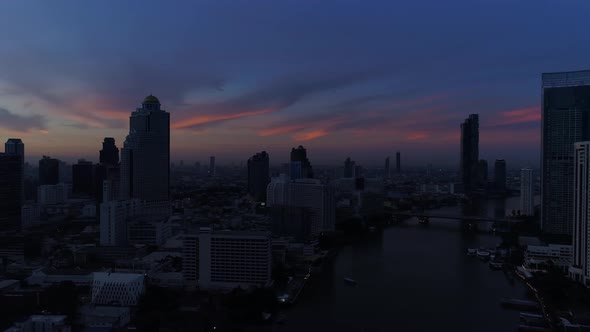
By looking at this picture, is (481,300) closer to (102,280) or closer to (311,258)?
(311,258)

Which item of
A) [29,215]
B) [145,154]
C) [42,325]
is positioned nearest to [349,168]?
[145,154]

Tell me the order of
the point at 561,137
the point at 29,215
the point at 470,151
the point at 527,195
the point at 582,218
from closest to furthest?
the point at 582,218 < the point at 561,137 < the point at 29,215 < the point at 527,195 < the point at 470,151

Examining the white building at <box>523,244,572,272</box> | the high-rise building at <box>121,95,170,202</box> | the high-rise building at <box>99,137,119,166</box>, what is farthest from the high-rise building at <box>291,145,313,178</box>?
the white building at <box>523,244,572,272</box>

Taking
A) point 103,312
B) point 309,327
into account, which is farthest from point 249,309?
point 103,312

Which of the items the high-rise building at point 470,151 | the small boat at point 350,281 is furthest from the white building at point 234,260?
the high-rise building at point 470,151

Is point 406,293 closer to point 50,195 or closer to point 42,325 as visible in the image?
point 42,325

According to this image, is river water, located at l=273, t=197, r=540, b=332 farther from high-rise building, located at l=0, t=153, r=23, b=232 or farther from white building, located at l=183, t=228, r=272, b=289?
high-rise building, located at l=0, t=153, r=23, b=232

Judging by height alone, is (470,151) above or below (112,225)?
above
